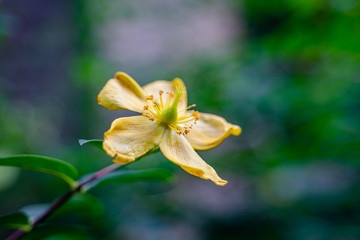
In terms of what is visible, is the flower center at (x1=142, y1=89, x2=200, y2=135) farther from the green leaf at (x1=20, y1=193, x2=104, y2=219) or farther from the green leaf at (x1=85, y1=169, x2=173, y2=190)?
the green leaf at (x1=20, y1=193, x2=104, y2=219)

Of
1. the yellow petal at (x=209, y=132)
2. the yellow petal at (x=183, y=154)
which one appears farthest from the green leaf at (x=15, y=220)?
the yellow petal at (x=209, y=132)

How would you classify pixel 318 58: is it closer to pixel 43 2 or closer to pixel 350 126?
pixel 350 126

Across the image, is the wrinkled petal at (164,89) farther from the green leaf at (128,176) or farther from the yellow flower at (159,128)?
the green leaf at (128,176)

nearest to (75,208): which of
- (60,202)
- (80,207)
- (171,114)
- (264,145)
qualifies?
(80,207)

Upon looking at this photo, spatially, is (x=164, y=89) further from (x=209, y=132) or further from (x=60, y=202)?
(x=60, y=202)

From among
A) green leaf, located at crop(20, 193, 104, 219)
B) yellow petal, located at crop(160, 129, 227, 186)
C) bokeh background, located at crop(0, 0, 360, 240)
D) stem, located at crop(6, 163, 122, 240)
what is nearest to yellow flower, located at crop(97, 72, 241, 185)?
yellow petal, located at crop(160, 129, 227, 186)

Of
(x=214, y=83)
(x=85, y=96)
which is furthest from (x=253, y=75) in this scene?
(x=85, y=96)
